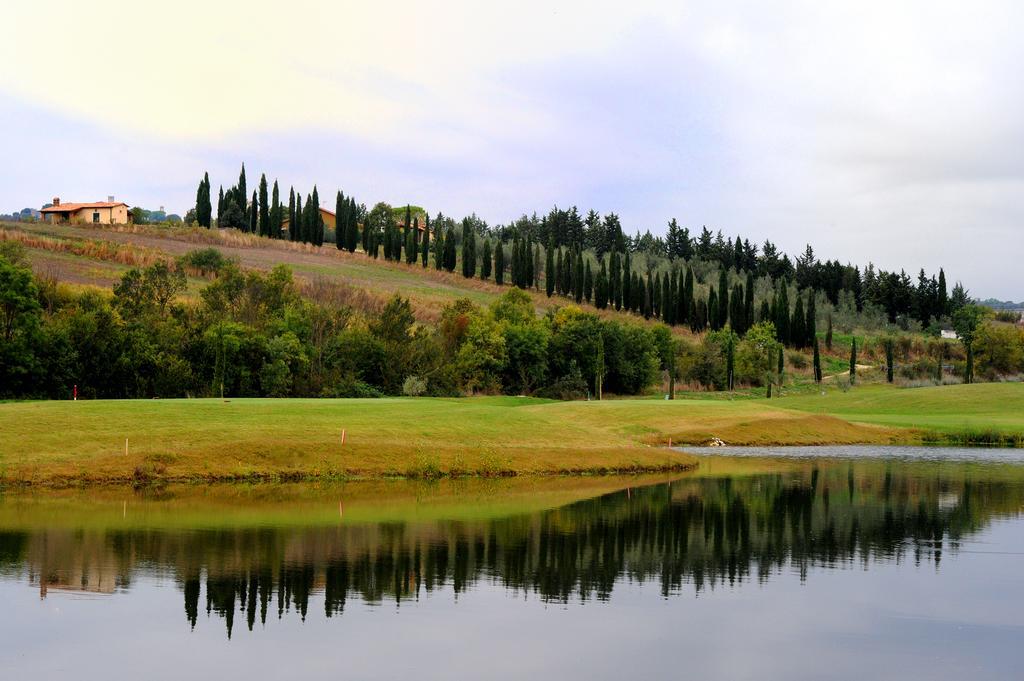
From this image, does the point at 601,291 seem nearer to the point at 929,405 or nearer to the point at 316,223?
the point at 316,223

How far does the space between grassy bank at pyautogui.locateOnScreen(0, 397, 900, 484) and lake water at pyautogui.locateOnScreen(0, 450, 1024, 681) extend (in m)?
2.12

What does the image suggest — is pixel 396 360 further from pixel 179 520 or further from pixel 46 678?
pixel 46 678

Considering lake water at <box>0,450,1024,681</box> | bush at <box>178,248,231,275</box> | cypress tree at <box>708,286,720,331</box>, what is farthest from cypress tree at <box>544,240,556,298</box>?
lake water at <box>0,450,1024,681</box>

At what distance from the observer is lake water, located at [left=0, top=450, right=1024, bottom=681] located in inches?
728

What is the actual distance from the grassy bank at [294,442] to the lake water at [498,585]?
2.12 m

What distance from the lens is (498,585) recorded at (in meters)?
24.1

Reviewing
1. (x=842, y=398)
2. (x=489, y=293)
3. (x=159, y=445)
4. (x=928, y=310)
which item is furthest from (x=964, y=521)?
(x=928, y=310)

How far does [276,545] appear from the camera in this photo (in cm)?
2719

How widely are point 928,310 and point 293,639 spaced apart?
158102 millimetres

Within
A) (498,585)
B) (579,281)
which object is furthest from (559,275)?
(498,585)

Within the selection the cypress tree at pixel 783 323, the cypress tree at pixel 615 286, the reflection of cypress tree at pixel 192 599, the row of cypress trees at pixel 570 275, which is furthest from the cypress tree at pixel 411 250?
the reflection of cypress tree at pixel 192 599

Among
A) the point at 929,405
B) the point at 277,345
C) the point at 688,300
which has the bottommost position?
the point at 929,405

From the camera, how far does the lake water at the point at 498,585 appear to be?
1850 cm

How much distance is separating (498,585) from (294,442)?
1879 cm
